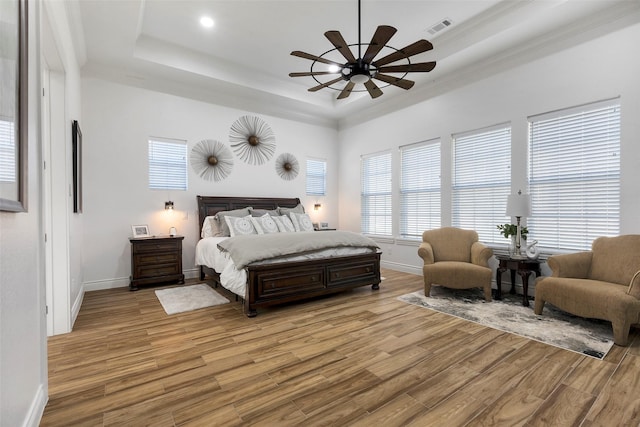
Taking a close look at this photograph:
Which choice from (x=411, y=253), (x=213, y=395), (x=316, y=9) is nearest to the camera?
(x=213, y=395)

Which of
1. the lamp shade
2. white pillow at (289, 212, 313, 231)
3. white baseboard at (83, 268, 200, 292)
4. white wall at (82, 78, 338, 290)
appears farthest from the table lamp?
white baseboard at (83, 268, 200, 292)

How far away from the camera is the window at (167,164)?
16.4 ft

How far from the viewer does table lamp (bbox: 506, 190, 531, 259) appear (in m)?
3.75

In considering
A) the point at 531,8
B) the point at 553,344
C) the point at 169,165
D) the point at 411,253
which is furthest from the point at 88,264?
the point at 531,8

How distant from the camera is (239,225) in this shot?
4.77m

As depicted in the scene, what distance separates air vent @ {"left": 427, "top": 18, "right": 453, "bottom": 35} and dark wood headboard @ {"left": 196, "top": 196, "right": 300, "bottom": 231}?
379 cm

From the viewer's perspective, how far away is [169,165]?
5.13m

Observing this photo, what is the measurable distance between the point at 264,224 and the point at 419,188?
2.87 metres

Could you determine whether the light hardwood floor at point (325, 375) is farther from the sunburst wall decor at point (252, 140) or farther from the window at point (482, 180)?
the sunburst wall decor at point (252, 140)

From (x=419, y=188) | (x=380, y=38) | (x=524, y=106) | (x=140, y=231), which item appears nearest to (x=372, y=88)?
(x=380, y=38)

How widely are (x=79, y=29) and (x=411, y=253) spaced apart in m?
5.71

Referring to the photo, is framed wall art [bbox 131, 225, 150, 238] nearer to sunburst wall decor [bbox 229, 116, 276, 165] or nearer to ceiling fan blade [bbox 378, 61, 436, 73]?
sunburst wall decor [bbox 229, 116, 276, 165]

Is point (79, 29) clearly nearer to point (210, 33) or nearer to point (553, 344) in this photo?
point (210, 33)

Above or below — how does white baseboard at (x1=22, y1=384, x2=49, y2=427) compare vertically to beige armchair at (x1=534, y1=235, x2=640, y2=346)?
below
